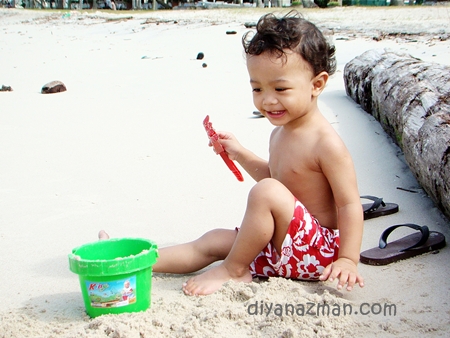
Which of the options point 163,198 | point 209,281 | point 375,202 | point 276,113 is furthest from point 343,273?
point 163,198

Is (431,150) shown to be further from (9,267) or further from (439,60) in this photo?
(439,60)

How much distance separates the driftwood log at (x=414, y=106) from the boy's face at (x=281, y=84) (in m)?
0.86

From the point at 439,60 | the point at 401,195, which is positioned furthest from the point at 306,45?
the point at 439,60

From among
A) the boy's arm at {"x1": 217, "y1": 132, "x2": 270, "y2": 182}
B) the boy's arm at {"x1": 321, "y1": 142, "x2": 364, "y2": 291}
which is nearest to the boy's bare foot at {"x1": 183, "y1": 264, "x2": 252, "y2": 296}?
the boy's arm at {"x1": 321, "y1": 142, "x2": 364, "y2": 291}

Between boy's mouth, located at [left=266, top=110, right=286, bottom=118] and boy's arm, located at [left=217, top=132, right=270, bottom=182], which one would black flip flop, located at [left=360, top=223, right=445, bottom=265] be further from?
boy's mouth, located at [left=266, top=110, right=286, bottom=118]

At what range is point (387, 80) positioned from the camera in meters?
4.54

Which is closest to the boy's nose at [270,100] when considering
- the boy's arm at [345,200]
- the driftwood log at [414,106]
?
the boy's arm at [345,200]

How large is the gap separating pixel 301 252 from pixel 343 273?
0.24 metres

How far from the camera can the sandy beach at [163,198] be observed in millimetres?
2035

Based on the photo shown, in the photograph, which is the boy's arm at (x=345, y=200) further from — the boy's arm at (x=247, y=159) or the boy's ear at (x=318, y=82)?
the boy's arm at (x=247, y=159)

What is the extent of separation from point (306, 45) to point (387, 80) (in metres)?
2.41

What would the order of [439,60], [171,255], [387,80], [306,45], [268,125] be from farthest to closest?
[439,60], [268,125], [387,80], [171,255], [306,45]

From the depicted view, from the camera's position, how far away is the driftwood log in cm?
293

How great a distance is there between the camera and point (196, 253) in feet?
8.46
